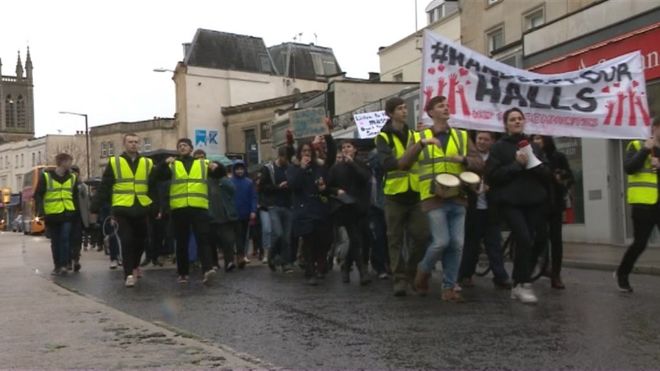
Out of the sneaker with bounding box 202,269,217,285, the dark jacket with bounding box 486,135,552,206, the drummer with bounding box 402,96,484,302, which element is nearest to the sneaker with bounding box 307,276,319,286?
the sneaker with bounding box 202,269,217,285

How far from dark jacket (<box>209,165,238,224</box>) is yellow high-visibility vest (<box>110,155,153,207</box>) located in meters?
1.83

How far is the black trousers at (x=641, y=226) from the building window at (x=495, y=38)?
20.6 meters

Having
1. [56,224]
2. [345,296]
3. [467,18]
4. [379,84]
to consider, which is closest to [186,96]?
[379,84]

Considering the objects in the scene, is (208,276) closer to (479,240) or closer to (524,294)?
(479,240)

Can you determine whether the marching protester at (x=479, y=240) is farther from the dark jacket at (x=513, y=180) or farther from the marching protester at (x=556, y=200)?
the dark jacket at (x=513, y=180)

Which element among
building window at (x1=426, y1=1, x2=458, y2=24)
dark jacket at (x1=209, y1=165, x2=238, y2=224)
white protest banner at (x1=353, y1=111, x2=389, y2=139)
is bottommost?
dark jacket at (x1=209, y1=165, x2=238, y2=224)

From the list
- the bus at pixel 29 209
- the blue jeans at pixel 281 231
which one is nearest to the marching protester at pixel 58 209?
the blue jeans at pixel 281 231

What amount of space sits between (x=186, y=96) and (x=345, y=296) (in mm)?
51766

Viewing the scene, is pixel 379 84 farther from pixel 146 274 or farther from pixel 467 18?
pixel 146 274

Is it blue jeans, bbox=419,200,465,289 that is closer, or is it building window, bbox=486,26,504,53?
blue jeans, bbox=419,200,465,289

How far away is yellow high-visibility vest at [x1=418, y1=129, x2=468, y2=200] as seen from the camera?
7.51 metres

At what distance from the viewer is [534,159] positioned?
7.48 meters

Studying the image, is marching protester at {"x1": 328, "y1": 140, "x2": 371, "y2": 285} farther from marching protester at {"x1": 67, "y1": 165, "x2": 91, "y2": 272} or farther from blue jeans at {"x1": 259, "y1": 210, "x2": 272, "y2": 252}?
marching protester at {"x1": 67, "y1": 165, "x2": 91, "y2": 272}

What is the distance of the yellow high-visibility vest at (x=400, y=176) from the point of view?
7.80 m
